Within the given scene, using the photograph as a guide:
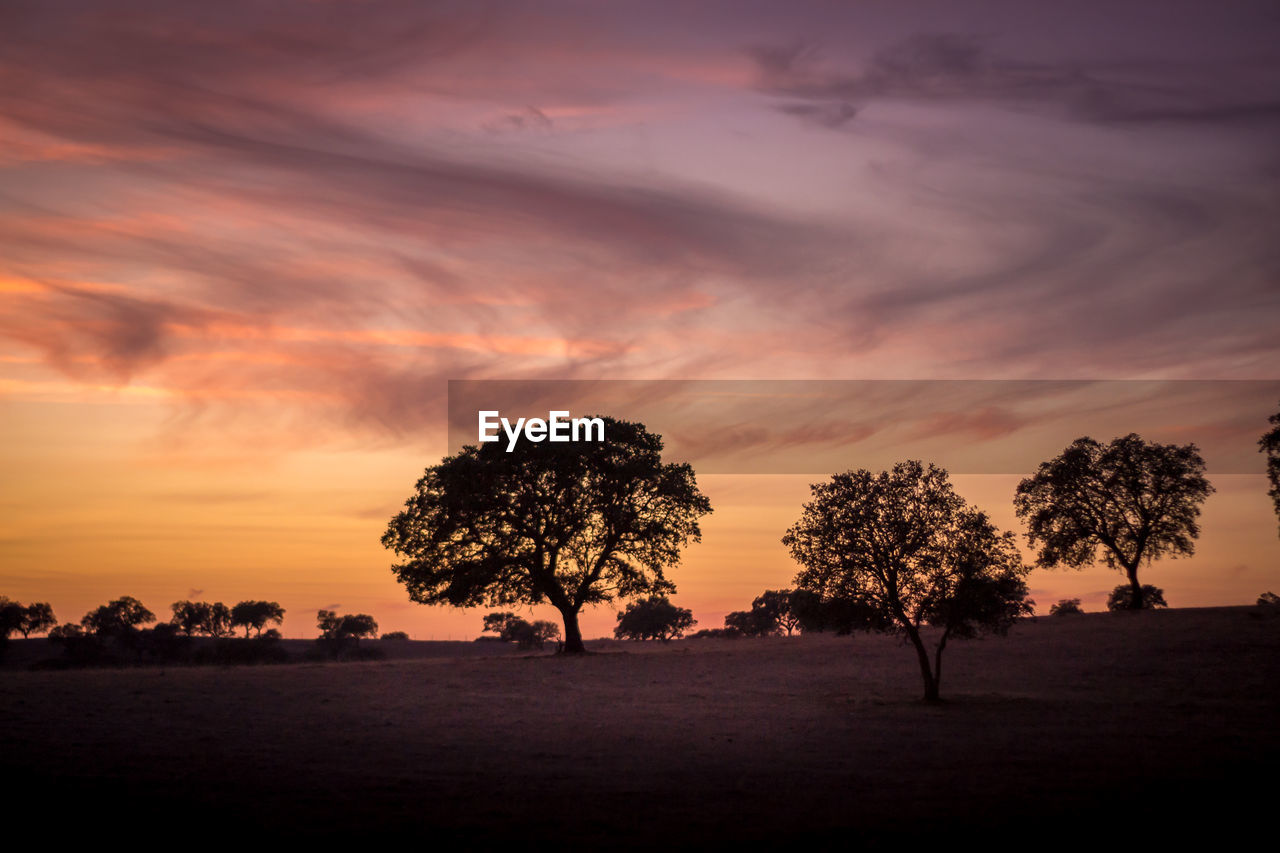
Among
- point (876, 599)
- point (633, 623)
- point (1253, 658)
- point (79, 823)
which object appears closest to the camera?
Answer: point (79, 823)

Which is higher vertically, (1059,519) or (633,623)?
(1059,519)

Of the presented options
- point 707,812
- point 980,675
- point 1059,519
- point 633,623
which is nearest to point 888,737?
point 707,812

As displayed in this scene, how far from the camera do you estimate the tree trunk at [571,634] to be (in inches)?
2450

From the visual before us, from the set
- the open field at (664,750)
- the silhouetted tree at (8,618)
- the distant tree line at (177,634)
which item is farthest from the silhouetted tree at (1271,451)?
the silhouetted tree at (8,618)

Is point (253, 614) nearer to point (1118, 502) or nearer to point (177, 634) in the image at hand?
point (177, 634)

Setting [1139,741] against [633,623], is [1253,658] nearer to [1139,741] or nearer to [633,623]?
[1139,741]

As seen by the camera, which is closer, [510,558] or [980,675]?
[980,675]

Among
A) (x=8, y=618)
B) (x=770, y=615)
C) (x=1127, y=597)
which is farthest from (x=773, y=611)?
(x=8, y=618)

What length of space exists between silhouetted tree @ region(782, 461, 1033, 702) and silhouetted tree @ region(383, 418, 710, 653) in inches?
853

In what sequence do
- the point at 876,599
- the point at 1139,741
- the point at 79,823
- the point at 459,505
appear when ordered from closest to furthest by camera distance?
the point at 79,823 < the point at 1139,741 < the point at 876,599 < the point at 459,505

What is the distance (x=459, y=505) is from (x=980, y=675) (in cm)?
3407

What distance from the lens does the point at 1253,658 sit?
153 feet

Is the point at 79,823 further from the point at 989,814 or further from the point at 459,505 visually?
the point at 459,505

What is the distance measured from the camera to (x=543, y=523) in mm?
62000
